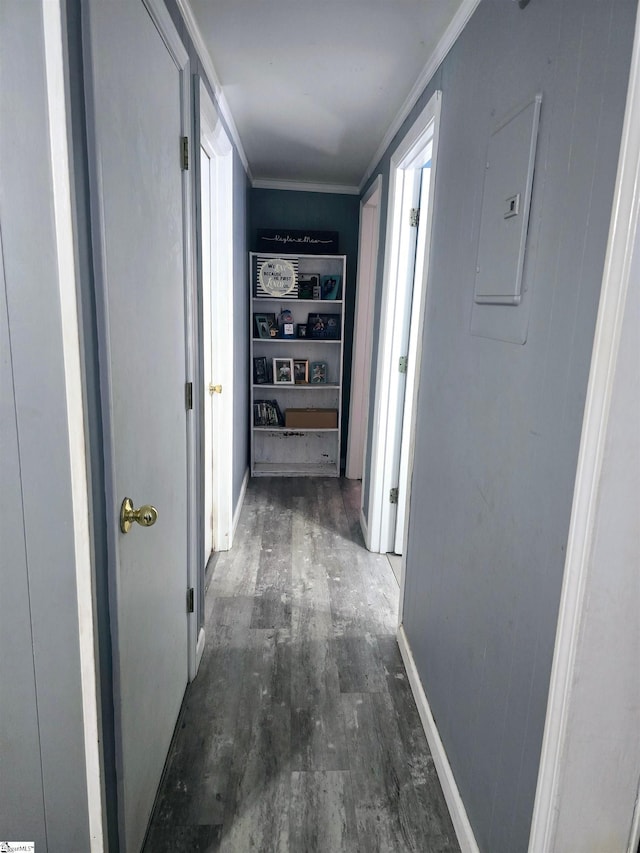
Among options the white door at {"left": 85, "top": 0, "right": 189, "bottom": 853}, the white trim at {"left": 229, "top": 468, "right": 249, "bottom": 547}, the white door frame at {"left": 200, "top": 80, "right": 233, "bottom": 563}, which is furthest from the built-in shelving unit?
the white door at {"left": 85, "top": 0, "right": 189, "bottom": 853}

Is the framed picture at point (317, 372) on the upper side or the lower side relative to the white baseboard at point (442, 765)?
upper

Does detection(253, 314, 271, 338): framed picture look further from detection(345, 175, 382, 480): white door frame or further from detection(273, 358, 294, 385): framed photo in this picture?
A: detection(345, 175, 382, 480): white door frame

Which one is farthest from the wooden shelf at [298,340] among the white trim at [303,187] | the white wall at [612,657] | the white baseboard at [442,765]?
the white wall at [612,657]

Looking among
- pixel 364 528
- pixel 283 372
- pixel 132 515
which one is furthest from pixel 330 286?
pixel 132 515

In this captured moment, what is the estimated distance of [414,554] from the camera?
2090 millimetres

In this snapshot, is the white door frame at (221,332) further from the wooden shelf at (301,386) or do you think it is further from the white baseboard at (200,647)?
the wooden shelf at (301,386)

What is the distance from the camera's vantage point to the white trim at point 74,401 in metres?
0.80

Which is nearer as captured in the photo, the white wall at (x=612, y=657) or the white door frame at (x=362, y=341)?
the white wall at (x=612, y=657)

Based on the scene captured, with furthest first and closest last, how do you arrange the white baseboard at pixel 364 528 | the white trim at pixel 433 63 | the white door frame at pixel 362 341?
the white door frame at pixel 362 341 → the white baseboard at pixel 364 528 → the white trim at pixel 433 63

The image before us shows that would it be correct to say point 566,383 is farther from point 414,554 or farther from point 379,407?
point 379,407

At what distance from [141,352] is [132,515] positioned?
37cm

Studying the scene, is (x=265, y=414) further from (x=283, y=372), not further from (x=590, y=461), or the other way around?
(x=590, y=461)

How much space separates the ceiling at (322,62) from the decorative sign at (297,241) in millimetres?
897

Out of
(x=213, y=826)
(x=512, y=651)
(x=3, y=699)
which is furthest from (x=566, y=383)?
(x=213, y=826)
